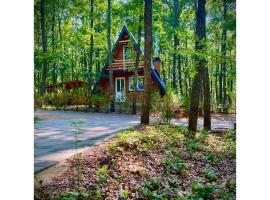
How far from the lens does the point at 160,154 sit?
3947mm

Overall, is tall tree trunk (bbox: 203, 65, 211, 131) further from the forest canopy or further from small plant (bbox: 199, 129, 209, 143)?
small plant (bbox: 199, 129, 209, 143)

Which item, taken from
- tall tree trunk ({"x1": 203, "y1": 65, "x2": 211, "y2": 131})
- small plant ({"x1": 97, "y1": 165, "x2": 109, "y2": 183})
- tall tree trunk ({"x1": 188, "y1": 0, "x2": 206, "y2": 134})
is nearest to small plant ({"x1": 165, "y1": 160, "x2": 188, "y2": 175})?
small plant ({"x1": 97, "y1": 165, "x2": 109, "y2": 183})

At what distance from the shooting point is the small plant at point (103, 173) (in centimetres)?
268

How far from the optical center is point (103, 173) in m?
2.80

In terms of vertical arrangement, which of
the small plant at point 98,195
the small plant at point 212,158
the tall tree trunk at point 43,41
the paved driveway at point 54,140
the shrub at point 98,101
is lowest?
the small plant at point 212,158

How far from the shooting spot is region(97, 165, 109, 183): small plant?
105 inches

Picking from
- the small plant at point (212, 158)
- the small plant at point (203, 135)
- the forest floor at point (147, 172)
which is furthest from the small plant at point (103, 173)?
the small plant at point (203, 135)

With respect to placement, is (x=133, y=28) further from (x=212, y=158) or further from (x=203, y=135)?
(x=212, y=158)

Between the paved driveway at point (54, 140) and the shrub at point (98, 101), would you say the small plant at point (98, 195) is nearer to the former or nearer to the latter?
the paved driveway at point (54, 140)

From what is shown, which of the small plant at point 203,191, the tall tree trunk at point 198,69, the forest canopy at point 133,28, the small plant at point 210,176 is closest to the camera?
the small plant at point 203,191

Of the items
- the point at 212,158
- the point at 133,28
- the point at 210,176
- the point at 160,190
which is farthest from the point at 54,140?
the point at 133,28
